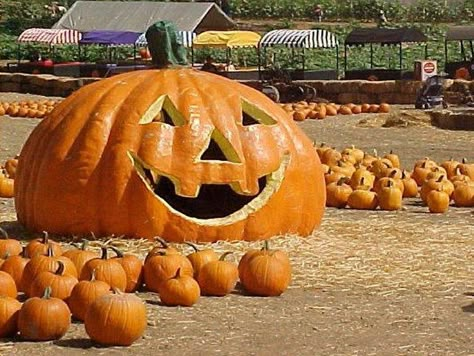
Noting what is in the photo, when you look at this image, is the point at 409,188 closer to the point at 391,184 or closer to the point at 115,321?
the point at 391,184

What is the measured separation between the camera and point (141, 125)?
858 cm

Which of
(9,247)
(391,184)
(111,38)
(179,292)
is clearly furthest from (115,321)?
(111,38)

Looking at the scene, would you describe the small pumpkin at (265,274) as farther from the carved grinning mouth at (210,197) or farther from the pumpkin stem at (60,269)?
the carved grinning mouth at (210,197)

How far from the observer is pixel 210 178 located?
848 cm

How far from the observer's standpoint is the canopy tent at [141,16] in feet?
132

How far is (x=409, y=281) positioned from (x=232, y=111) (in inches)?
78.9

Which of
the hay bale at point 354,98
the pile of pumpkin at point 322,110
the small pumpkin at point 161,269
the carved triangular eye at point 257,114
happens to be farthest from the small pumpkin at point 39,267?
the hay bale at point 354,98

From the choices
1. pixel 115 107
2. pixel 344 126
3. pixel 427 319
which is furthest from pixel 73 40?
pixel 427 319

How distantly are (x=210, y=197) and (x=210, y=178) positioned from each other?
64 cm

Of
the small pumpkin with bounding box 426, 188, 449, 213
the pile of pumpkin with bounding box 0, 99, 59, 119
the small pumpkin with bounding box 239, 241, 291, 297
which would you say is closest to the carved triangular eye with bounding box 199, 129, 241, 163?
the small pumpkin with bounding box 239, 241, 291, 297

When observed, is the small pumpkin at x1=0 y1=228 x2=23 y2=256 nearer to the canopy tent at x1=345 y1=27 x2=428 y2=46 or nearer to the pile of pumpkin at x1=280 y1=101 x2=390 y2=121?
the pile of pumpkin at x1=280 y1=101 x2=390 y2=121

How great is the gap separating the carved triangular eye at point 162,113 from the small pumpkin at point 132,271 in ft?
5.70

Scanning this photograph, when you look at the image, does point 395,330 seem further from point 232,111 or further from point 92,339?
point 232,111

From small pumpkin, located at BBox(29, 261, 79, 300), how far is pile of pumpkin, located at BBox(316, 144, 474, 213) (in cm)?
465
